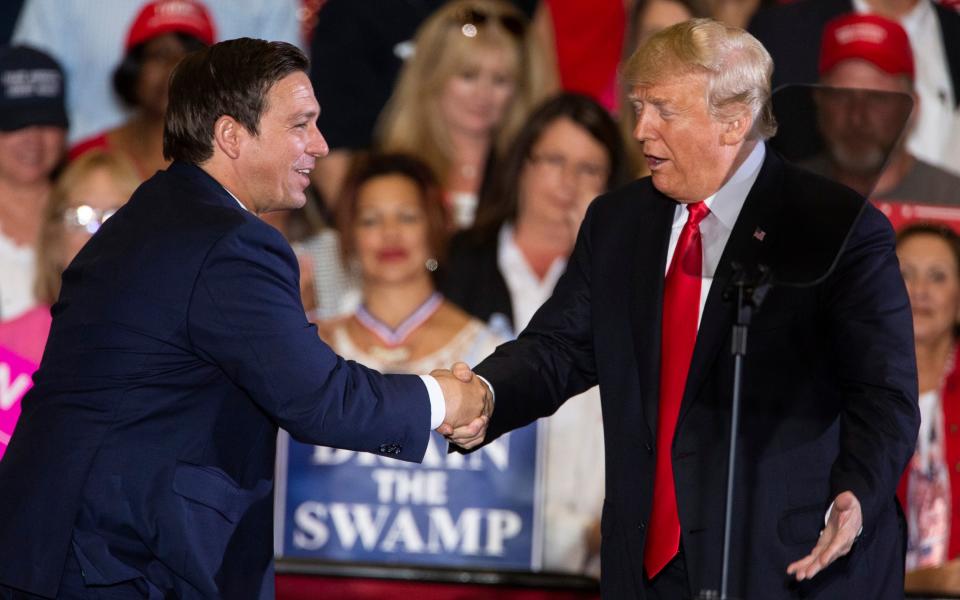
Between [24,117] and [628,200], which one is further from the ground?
[24,117]

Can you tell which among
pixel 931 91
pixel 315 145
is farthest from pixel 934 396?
pixel 315 145

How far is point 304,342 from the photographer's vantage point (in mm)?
2301

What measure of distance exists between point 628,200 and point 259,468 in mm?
992

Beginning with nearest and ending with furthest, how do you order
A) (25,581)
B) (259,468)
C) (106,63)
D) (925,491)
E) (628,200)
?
(25,581)
(259,468)
(628,200)
(925,491)
(106,63)

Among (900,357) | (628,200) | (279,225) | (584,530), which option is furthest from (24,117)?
(900,357)

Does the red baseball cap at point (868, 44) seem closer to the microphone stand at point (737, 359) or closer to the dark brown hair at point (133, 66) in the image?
the dark brown hair at point (133, 66)

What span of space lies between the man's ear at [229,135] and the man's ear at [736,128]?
953mm

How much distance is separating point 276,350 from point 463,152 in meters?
2.44

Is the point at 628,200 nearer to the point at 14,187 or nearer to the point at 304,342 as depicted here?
the point at 304,342

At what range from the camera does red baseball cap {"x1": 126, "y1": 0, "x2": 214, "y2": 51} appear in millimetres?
4645

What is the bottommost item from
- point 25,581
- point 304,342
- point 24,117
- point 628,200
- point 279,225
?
point 25,581

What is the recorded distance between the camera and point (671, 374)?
2537 mm

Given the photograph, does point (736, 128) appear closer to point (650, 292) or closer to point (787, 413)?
point (650, 292)

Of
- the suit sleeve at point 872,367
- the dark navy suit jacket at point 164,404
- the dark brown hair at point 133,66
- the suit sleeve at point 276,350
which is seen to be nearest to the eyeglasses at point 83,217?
the dark brown hair at point 133,66
